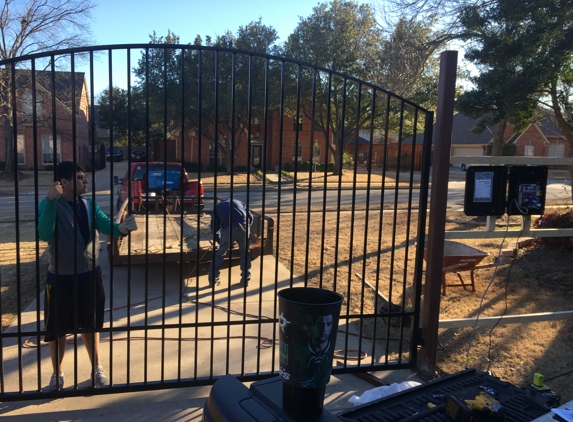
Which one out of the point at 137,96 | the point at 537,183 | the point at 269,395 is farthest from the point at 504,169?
the point at 137,96

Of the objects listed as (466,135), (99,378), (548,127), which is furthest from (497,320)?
(466,135)

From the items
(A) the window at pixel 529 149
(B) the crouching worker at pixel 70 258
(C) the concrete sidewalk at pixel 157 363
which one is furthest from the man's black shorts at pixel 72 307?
(A) the window at pixel 529 149

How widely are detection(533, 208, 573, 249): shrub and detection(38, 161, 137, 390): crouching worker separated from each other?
7718mm

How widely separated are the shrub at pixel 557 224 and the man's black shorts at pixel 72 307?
783 cm

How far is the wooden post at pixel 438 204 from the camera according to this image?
3914 millimetres

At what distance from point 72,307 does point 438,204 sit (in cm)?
306

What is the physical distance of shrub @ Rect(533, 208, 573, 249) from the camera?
27.1ft

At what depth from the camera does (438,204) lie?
13.1 feet

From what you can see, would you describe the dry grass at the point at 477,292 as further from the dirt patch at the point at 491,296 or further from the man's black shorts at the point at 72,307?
the man's black shorts at the point at 72,307

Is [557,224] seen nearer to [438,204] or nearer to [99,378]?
[438,204]

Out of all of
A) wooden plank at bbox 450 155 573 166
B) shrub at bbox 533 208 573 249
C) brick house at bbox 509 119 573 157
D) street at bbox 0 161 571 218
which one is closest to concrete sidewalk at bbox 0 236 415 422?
wooden plank at bbox 450 155 573 166

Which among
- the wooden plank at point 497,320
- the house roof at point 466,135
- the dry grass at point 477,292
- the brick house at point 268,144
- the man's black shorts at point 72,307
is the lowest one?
the dry grass at point 477,292

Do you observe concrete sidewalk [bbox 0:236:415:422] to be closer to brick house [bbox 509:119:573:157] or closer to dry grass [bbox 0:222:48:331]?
dry grass [bbox 0:222:48:331]

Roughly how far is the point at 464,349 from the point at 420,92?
10415 mm
